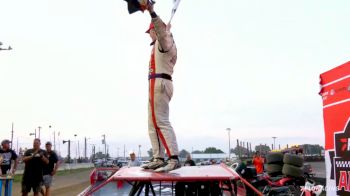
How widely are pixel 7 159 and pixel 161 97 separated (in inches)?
281

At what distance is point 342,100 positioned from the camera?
379 centimetres

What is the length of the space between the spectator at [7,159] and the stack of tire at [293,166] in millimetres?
7473

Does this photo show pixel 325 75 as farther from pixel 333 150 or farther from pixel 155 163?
pixel 155 163

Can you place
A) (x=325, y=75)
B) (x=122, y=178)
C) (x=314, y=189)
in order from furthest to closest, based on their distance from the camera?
(x=314, y=189) → (x=325, y=75) → (x=122, y=178)

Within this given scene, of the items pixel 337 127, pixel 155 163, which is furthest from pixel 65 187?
pixel 337 127

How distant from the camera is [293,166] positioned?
12.0m

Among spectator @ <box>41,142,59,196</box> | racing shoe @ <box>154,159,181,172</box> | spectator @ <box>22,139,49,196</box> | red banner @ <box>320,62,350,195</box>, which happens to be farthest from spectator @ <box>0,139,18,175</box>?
red banner @ <box>320,62,350,195</box>

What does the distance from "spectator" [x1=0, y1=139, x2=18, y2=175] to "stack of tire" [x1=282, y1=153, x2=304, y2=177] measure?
24.5ft

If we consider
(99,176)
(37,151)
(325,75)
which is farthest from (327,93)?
(37,151)

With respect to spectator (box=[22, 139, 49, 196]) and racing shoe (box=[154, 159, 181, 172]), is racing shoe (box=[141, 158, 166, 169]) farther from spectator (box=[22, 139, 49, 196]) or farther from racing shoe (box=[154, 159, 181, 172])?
spectator (box=[22, 139, 49, 196])

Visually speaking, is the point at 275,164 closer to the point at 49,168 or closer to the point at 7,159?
the point at 49,168

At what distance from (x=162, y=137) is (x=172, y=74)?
30.8 inches

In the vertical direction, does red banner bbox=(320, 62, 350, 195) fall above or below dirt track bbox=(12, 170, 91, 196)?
above

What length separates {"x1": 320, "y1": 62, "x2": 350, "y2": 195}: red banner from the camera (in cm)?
369
